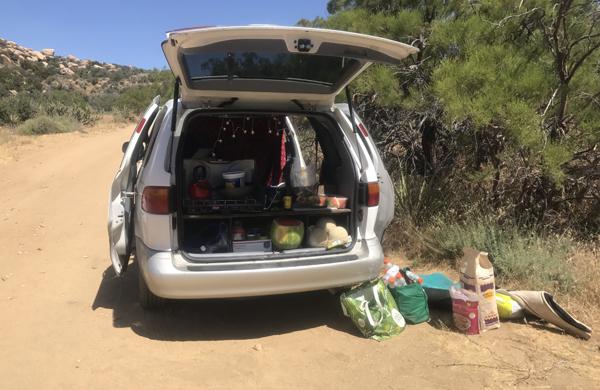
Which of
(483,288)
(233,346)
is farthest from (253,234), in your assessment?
(483,288)

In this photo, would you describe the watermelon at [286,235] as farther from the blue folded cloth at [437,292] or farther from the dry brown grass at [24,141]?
the dry brown grass at [24,141]

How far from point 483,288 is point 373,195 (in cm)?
107

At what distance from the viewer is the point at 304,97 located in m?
3.80

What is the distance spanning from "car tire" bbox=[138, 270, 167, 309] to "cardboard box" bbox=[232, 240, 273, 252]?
778 mm

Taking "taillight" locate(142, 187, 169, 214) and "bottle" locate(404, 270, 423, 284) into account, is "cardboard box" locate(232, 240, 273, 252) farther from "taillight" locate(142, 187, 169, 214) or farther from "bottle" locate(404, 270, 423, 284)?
"bottle" locate(404, 270, 423, 284)

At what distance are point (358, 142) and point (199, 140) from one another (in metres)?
1.99

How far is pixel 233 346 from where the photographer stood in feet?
10.9

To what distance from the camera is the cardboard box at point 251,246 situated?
354cm

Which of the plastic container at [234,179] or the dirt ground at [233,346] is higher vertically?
the plastic container at [234,179]

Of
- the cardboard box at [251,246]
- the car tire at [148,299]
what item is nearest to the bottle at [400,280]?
the cardboard box at [251,246]

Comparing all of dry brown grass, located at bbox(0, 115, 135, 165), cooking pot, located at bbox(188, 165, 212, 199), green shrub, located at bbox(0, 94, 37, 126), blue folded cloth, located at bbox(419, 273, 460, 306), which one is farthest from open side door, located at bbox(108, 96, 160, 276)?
green shrub, located at bbox(0, 94, 37, 126)

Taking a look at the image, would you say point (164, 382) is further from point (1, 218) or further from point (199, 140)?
point (1, 218)

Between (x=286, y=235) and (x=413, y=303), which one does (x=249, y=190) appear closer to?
(x=286, y=235)

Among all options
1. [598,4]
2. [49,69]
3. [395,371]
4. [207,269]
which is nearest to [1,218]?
[207,269]
